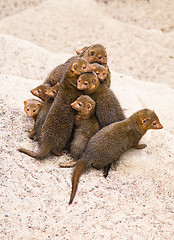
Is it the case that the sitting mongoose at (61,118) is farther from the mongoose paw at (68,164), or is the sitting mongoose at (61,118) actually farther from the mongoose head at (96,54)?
the mongoose head at (96,54)

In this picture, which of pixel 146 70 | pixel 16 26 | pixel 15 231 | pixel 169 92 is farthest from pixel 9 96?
pixel 16 26

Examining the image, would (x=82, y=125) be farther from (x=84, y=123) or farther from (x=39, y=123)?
(x=39, y=123)

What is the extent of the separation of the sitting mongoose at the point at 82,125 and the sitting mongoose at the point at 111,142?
13 cm

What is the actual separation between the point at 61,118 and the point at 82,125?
34cm

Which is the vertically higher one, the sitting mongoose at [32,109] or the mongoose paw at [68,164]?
the sitting mongoose at [32,109]

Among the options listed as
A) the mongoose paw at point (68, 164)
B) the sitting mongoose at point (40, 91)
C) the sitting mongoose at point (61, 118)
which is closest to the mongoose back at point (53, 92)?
the sitting mongoose at point (61, 118)

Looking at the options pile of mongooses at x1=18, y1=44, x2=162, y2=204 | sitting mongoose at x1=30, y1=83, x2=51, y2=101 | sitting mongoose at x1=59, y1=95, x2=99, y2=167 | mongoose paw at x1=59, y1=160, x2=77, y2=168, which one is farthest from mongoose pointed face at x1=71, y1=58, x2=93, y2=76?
mongoose paw at x1=59, y1=160, x2=77, y2=168

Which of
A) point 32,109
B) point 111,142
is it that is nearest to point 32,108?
point 32,109

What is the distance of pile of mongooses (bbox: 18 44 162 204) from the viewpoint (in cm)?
444

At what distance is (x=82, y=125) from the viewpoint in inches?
188

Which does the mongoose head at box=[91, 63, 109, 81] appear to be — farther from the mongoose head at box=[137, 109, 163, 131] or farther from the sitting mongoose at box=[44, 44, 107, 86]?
the mongoose head at box=[137, 109, 163, 131]

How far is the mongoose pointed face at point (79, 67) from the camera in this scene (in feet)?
15.7

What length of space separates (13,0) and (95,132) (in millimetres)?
10370

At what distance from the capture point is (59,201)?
3975 millimetres
